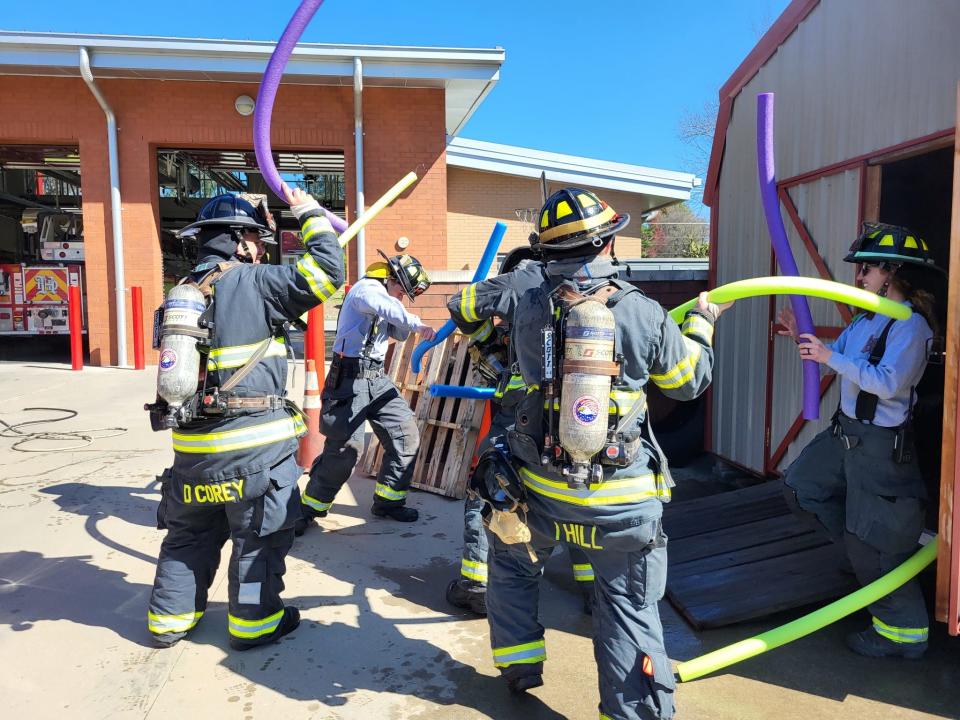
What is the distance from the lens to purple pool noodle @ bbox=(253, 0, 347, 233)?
10.1 ft

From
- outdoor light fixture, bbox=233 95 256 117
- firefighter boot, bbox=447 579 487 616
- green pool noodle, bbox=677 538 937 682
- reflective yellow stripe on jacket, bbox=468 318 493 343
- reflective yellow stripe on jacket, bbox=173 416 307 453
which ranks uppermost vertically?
outdoor light fixture, bbox=233 95 256 117

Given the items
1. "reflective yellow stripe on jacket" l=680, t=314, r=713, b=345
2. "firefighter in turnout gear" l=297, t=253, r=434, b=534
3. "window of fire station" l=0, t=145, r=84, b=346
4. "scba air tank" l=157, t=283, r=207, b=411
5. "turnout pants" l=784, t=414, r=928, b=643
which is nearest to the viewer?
"reflective yellow stripe on jacket" l=680, t=314, r=713, b=345

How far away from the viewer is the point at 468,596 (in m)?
3.52

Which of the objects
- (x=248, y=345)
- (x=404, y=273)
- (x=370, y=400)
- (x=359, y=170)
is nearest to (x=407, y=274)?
(x=404, y=273)

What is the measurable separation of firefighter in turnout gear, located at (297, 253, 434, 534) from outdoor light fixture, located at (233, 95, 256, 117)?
25.0ft

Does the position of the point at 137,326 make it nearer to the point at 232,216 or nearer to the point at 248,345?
the point at 232,216

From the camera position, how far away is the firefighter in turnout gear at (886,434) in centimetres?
303

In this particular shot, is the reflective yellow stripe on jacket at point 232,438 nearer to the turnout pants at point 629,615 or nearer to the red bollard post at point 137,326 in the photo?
the turnout pants at point 629,615

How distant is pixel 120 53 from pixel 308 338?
24.6 feet

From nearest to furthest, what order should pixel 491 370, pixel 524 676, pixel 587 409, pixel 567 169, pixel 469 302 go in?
1. pixel 587 409
2. pixel 524 676
3. pixel 469 302
4. pixel 491 370
5. pixel 567 169

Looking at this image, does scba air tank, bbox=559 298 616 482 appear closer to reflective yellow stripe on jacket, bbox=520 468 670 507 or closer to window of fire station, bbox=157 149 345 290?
reflective yellow stripe on jacket, bbox=520 468 670 507

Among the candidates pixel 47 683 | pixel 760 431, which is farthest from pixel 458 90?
pixel 47 683

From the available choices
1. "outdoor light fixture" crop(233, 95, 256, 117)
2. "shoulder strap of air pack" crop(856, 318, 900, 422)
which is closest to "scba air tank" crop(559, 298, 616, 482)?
"shoulder strap of air pack" crop(856, 318, 900, 422)

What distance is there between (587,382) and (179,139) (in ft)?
35.8
